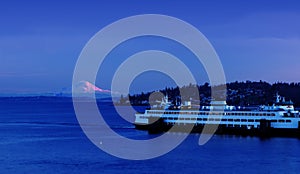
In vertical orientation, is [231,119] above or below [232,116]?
below

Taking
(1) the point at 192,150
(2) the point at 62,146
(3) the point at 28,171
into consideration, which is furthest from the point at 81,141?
(3) the point at 28,171

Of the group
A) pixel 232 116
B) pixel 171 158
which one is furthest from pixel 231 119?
pixel 171 158

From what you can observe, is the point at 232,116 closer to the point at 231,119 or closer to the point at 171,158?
the point at 231,119

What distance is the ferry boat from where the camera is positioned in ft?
127

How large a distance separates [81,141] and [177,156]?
11006 millimetres

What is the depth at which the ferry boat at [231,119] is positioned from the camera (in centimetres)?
3859

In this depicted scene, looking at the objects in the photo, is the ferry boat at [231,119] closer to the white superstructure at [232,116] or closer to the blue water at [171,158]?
the white superstructure at [232,116]

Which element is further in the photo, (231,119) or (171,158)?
(231,119)

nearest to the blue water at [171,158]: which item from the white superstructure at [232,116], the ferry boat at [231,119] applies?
the ferry boat at [231,119]

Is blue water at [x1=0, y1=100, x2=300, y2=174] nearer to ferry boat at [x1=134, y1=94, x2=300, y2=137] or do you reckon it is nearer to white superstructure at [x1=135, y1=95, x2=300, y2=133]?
ferry boat at [x1=134, y1=94, x2=300, y2=137]

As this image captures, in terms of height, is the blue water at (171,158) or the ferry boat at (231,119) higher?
the ferry boat at (231,119)

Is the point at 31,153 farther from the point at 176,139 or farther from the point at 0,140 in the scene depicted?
the point at 176,139

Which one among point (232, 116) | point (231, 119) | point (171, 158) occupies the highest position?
point (232, 116)

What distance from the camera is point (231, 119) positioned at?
4159cm
